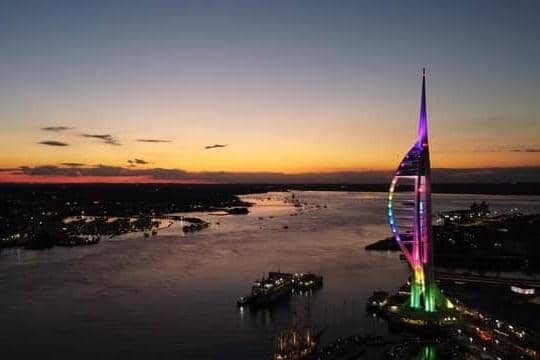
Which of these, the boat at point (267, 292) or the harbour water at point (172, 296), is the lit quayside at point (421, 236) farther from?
the boat at point (267, 292)

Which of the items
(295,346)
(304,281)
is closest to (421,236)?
(295,346)

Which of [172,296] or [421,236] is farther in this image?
[172,296]

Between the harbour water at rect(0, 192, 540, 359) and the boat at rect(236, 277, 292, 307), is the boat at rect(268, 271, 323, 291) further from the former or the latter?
the harbour water at rect(0, 192, 540, 359)

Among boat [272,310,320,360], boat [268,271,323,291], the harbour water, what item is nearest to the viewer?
boat [272,310,320,360]

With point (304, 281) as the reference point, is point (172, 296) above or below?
below

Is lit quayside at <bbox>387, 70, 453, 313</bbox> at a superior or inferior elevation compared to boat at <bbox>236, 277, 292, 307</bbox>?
superior

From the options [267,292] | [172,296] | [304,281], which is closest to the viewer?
[267,292]

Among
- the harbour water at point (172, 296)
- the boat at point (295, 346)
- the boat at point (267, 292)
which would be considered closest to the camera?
the boat at point (295, 346)

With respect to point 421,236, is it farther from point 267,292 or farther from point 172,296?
point 172,296

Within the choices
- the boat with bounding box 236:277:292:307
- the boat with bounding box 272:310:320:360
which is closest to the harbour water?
the boat with bounding box 236:277:292:307

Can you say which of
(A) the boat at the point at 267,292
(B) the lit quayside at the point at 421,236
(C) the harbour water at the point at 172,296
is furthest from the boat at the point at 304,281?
(B) the lit quayside at the point at 421,236
